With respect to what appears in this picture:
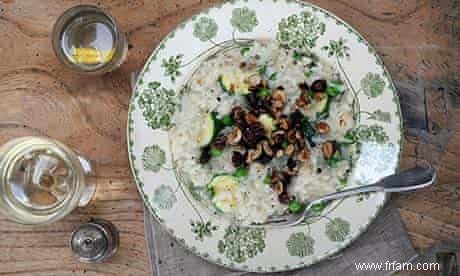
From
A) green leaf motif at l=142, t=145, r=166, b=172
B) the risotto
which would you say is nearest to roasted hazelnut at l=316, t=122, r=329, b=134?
the risotto

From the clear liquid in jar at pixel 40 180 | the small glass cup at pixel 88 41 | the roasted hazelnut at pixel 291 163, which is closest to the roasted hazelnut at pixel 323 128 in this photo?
the roasted hazelnut at pixel 291 163

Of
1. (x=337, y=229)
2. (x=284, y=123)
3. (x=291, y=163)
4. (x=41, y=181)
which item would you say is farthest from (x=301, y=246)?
(x=41, y=181)

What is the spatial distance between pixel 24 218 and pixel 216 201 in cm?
51

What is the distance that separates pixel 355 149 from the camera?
162 cm

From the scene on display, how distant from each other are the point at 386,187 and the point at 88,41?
0.92m

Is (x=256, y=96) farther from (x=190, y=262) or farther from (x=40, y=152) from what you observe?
(x=40, y=152)

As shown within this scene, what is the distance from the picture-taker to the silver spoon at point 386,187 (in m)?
1.54

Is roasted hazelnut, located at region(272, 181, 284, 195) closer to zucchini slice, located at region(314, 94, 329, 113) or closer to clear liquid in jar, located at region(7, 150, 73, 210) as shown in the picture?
zucchini slice, located at region(314, 94, 329, 113)

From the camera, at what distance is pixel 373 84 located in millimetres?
1602

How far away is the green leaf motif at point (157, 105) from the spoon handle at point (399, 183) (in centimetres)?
46

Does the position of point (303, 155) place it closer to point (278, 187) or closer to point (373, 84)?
point (278, 187)

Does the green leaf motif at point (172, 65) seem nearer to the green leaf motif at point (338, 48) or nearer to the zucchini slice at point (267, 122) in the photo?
the zucchini slice at point (267, 122)

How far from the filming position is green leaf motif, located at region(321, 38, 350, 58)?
5.30 feet

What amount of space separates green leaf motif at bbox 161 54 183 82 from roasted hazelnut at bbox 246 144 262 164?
0.98ft
